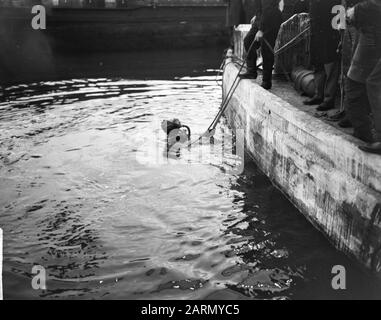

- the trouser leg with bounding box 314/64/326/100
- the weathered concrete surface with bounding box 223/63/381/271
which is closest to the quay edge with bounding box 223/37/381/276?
the weathered concrete surface with bounding box 223/63/381/271

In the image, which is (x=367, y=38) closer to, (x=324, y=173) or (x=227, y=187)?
(x=324, y=173)

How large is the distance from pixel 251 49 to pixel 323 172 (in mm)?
4686

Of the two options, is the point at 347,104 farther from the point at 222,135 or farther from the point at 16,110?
the point at 16,110

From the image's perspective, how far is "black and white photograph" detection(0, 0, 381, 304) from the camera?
4.91 meters

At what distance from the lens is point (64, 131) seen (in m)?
11.4

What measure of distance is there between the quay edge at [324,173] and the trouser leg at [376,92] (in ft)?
1.13

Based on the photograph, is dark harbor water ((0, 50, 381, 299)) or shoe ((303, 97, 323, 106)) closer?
dark harbor water ((0, 50, 381, 299))

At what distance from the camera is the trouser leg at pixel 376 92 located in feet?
15.7

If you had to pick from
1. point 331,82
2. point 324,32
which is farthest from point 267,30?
point 331,82

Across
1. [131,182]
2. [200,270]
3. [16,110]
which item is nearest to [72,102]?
[16,110]

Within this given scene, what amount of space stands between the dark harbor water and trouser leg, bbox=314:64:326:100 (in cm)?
186

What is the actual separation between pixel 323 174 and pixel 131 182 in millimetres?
3861

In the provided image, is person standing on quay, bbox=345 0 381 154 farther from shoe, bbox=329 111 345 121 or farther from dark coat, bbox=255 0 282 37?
dark coat, bbox=255 0 282 37

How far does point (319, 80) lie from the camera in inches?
287
